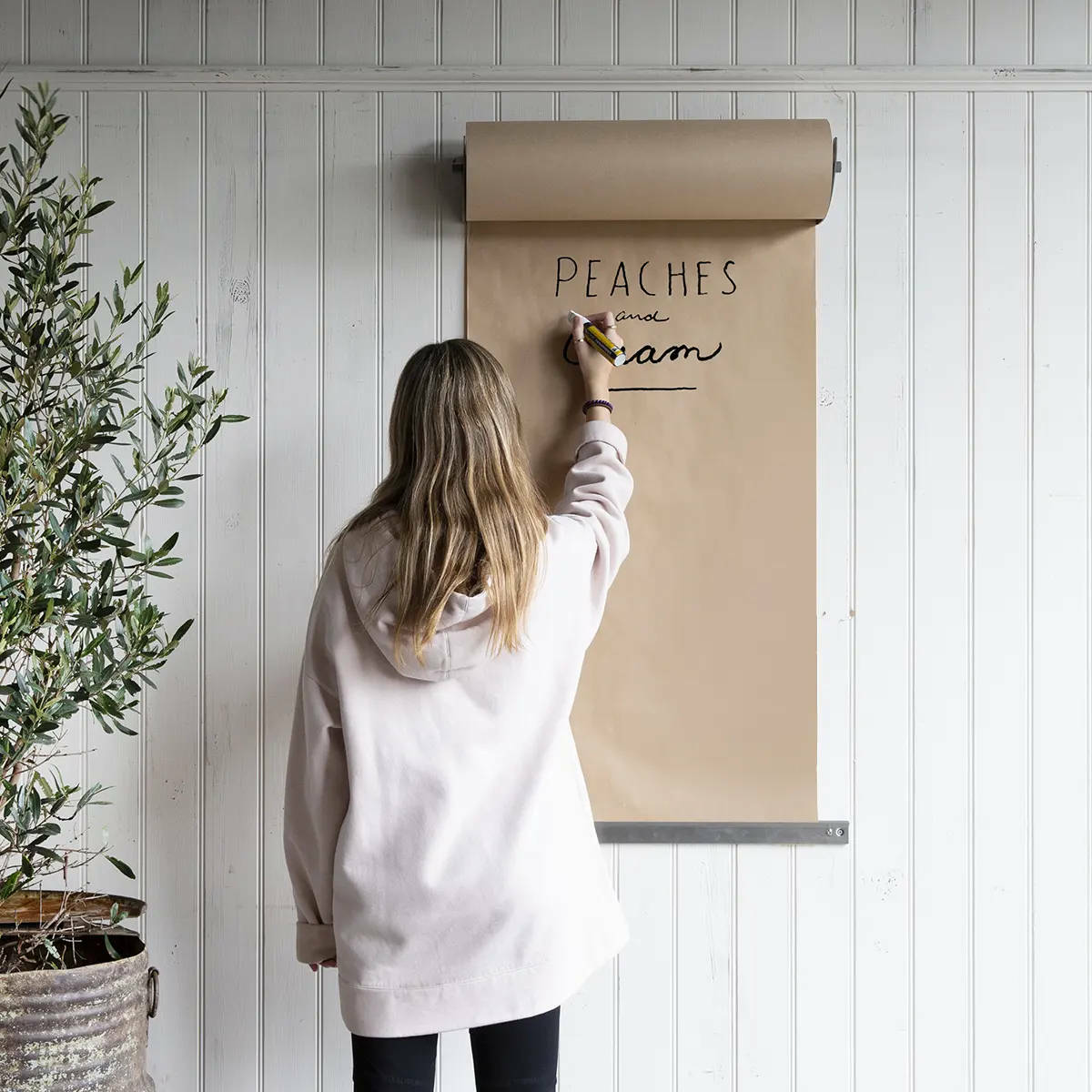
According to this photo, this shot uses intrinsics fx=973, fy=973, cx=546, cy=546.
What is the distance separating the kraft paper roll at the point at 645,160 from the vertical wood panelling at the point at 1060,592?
442mm

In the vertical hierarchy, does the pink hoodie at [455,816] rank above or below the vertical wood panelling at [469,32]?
below

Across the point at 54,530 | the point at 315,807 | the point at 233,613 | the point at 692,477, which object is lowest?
the point at 315,807

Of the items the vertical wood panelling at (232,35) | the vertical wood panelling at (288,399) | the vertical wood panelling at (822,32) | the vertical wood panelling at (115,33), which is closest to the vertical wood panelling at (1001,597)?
the vertical wood panelling at (822,32)

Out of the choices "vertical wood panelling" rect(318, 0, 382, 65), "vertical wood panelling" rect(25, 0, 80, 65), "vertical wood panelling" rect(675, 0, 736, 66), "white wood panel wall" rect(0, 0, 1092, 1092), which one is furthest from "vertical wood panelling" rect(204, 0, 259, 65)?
"vertical wood panelling" rect(675, 0, 736, 66)

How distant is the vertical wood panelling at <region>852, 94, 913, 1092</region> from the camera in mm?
1627

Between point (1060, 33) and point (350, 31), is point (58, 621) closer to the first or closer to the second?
point (350, 31)

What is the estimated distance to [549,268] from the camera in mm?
1626

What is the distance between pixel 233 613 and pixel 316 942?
559 mm

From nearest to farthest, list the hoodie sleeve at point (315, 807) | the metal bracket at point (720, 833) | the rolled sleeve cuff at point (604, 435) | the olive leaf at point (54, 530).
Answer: the olive leaf at point (54, 530)
the hoodie sleeve at point (315, 807)
the rolled sleeve cuff at point (604, 435)
the metal bracket at point (720, 833)

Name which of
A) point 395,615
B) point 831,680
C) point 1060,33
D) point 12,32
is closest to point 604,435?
point 395,615

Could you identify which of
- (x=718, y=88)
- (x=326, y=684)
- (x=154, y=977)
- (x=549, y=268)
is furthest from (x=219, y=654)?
(x=718, y=88)

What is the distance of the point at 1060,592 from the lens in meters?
1.64

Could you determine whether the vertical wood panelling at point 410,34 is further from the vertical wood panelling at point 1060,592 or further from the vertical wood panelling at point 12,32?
the vertical wood panelling at point 1060,592

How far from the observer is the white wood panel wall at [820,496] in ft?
5.33
